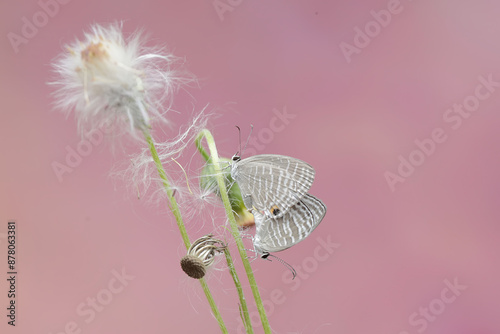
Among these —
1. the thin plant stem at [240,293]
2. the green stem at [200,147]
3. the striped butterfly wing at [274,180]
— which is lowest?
the thin plant stem at [240,293]

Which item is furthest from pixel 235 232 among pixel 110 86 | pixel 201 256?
pixel 110 86

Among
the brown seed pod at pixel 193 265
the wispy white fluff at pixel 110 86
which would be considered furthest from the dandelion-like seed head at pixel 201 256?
the wispy white fluff at pixel 110 86

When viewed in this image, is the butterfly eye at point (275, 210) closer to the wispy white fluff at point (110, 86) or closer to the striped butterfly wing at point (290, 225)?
the striped butterfly wing at point (290, 225)

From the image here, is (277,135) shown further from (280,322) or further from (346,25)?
(280,322)

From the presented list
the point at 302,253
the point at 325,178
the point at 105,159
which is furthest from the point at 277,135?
the point at 105,159

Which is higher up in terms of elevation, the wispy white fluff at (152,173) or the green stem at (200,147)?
the wispy white fluff at (152,173)

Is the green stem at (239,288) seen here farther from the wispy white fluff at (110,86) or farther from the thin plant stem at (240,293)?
the wispy white fluff at (110,86)

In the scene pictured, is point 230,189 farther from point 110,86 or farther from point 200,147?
point 110,86
